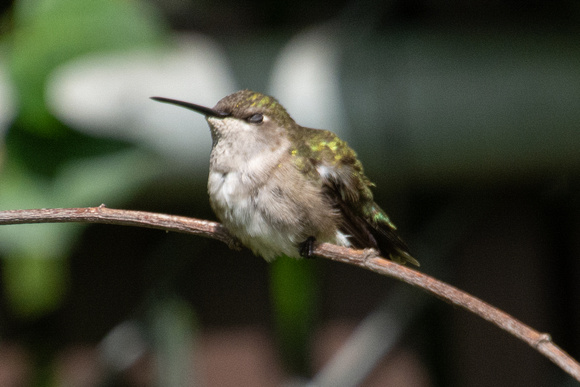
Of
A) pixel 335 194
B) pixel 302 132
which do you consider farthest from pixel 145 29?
pixel 335 194

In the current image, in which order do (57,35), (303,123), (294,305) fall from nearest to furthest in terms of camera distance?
1. (57,35)
2. (294,305)
3. (303,123)

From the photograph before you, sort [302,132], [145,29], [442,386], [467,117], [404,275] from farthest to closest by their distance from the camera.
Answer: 1. [467,117]
2. [442,386]
3. [145,29]
4. [302,132]
5. [404,275]

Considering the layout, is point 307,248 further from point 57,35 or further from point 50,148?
point 57,35

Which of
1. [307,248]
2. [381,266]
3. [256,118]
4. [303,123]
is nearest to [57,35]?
[256,118]

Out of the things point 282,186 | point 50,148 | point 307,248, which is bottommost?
point 50,148

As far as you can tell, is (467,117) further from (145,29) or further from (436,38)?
(145,29)

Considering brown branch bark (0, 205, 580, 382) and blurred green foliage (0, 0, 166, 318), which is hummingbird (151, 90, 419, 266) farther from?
blurred green foliage (0, 0, 166, 318)
